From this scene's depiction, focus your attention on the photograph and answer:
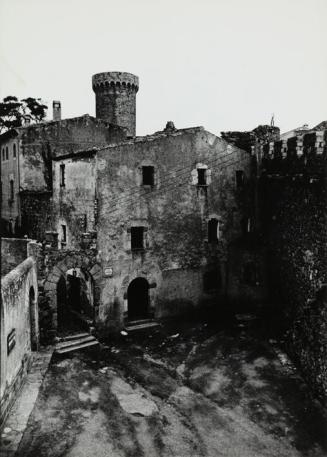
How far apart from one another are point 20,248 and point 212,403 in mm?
12642

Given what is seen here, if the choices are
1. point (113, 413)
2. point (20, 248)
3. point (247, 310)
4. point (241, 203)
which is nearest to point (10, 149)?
point (20, 248)

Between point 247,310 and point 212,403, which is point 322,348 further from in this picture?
point 247,310

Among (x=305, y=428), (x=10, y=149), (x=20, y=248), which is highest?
(x=10, y=149)

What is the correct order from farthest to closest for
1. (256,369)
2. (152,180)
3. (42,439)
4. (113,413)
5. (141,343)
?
(152,180), (141,343), (256,369), (113,413), (42,439)

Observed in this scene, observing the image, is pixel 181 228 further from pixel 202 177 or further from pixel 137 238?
pixel 202 177

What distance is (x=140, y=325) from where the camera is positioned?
1939cm

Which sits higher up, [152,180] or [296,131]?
[296,131]

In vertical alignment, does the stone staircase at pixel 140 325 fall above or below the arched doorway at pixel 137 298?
below

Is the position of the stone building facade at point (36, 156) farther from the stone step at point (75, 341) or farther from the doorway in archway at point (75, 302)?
Answer: the stone step at point (75, 341)

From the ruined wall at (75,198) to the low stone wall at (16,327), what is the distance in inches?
149

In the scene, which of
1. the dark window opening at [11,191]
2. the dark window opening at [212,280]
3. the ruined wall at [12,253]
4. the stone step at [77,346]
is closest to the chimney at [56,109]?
the dark window opening at [11,191]

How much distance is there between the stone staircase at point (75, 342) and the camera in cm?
1644

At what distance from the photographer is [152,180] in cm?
1964

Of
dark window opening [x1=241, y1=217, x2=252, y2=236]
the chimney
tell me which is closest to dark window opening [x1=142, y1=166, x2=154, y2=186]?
dark window opening [x1=241, y1=217, x2=252, y2=236]
